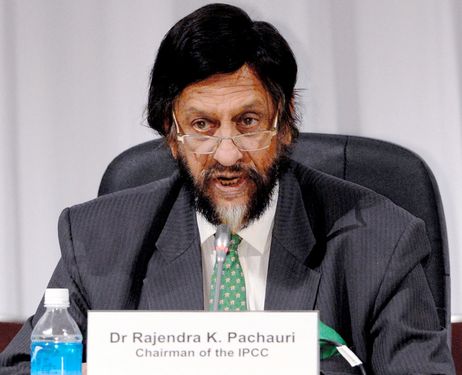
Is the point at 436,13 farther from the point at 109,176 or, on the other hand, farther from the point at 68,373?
the point at 68,373

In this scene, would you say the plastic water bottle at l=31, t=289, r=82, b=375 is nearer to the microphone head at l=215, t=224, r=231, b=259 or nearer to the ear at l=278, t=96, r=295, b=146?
the microphone head at l=215, t=224, r=231, b=259

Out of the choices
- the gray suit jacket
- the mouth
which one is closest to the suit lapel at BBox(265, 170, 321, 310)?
the gray suit jacket

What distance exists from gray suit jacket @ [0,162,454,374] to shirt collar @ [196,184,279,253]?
0.02m

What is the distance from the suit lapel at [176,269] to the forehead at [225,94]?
10.1 inches

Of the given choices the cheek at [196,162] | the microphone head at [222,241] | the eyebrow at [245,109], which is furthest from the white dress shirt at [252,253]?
the microphone head at [222,241]

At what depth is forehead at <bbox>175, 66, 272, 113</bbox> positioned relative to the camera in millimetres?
1895

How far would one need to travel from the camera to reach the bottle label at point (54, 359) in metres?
1.44

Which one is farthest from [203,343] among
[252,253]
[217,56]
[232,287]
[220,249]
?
[217,56]

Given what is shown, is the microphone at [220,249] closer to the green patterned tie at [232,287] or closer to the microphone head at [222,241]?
the microphone head at [222,241]

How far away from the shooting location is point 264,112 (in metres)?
1.96

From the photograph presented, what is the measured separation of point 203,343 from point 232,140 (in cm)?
66

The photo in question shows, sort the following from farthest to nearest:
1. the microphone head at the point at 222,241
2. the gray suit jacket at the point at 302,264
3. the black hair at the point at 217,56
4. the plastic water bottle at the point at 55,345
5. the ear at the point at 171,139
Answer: the ear at the point at 171,139
the black hair at the point at 217,56
the gray suit jacket at the point at 302,264
the microphone head at the point at 222,241
the plastic water bottle at the point at 55,345

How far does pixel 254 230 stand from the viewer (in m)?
1.98

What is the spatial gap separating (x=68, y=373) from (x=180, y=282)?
493mm
